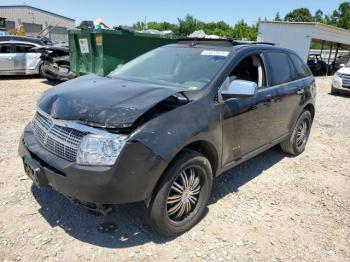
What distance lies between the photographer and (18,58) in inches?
500

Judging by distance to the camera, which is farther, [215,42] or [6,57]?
[6,57]

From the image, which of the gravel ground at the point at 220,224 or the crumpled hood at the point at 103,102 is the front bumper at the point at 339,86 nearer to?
the gravel ground at the point at 220,224

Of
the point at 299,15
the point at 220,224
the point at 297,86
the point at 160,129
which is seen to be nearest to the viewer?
the point at 160,129

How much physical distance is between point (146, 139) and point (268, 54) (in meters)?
2.57

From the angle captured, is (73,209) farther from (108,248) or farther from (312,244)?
(312,244)

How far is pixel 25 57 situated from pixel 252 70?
1097 centimetres

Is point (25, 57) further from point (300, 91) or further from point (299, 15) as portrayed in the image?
point (299, 15)

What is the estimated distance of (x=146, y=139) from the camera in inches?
106

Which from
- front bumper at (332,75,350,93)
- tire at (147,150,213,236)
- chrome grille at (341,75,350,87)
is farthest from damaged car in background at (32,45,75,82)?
chrome grille at (341,75,350,87)

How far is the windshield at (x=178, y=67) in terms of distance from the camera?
362 cm

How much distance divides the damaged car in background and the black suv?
25.4 feet

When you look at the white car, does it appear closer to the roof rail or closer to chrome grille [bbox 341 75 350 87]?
chrome grille [bbox 341 75 350 87]

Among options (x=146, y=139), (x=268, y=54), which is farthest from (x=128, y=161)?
(x=268, y=54)

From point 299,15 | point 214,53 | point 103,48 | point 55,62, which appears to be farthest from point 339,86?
point 299,15
